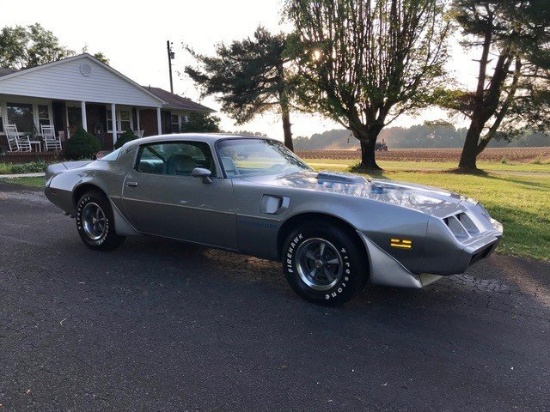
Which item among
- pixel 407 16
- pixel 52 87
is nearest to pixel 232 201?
pixel 407 16

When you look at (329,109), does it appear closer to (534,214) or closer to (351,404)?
(534,214)

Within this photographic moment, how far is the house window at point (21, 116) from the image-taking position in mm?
21453

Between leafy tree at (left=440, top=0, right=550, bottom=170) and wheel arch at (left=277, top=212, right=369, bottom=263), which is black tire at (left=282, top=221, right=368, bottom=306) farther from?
leafy tree at (left=440, top=0, right=550, bottom=170)

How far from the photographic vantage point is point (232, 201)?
4.18m

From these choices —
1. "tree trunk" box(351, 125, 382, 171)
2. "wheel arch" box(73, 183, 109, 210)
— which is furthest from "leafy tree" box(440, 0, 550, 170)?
"wheel arch" box(73, 183, 109, 210)

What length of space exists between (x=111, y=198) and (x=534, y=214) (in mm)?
7920

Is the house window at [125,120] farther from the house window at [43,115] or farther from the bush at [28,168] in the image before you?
the bush at [28,168]

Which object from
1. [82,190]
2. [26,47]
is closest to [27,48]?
[26,47]

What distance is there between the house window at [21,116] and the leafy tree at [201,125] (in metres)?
8.87

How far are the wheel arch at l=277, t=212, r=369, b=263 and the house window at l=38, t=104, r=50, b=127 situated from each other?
73.7ft

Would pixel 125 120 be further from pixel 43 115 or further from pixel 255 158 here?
pixel 255 158

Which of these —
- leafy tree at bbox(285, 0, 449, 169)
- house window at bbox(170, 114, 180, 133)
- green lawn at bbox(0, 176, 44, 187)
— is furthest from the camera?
house window at bbox(170, 114, 180, 133)

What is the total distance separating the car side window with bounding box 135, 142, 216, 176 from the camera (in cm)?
457

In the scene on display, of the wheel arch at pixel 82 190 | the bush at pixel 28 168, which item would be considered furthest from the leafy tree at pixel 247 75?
the wheel arch at pixel 82 190
